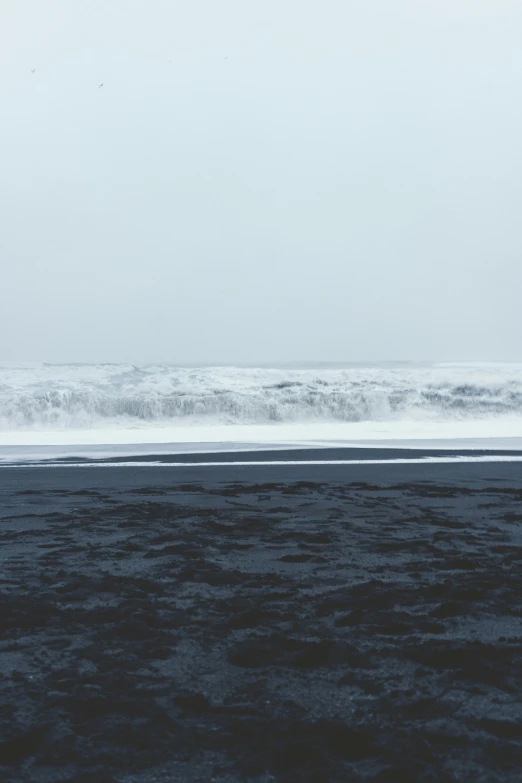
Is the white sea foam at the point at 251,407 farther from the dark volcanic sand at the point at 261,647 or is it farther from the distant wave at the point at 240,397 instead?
the dark volcanic sand at the point at 261,647

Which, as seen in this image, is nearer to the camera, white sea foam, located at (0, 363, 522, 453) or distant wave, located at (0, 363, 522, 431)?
white sea foam, located at (0, 363, 522, 453)

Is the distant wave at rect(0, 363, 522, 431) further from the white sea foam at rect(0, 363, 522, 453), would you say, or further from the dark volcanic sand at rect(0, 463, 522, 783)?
the dark volcanic sand at rect(0, 463, 522, 783)

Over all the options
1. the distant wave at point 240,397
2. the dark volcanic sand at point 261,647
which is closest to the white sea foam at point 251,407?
the distant wave at point 240,397

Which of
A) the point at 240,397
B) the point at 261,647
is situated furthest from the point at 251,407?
the point at 261,647

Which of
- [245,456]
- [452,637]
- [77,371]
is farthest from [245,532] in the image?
[77,371]

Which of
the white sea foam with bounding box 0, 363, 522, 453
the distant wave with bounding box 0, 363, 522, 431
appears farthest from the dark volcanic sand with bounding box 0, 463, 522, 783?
the distant wave with bounding box 0, 363, 522, 431

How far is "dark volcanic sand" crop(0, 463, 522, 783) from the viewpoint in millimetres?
2061

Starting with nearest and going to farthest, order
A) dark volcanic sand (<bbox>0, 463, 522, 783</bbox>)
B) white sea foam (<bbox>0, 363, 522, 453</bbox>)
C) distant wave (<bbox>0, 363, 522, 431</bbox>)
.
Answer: dark volcanic sand (<bbox>0, 463, 522, 783</bbox>), white sea foam (<bbox>0, 363, 522, 453</bbox>), distant wave (<bbox>0, 363, 522, 431</bbox>)

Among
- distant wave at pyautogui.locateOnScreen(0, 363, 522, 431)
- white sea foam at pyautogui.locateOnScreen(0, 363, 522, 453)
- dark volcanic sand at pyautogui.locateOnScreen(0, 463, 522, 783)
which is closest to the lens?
dark volcanic sand at pyautogui.locateOnScreen(0, 463, 522, 783)

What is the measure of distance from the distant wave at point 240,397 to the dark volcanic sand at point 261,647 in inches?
489

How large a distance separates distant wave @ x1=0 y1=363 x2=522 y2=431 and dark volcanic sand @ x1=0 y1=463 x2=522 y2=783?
12416mm

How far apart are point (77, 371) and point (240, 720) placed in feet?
76.1

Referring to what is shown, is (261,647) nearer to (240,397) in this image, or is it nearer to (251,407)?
(251,407)

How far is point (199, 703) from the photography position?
238 cm
